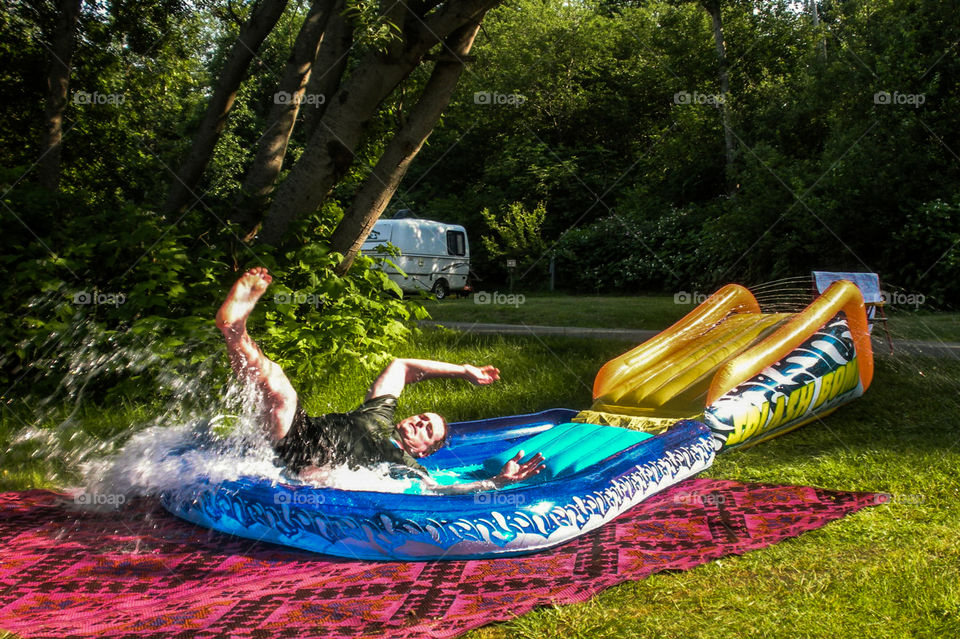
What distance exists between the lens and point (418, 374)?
477 cm

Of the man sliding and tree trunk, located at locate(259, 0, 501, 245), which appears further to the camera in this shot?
tree trunk, located at locate(259, 0, 501, 245)

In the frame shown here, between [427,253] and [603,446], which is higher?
[427,253]

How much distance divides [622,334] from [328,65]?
534cm

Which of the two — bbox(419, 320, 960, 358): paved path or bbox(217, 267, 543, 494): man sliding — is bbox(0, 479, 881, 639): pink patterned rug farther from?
bbox(419, 320, 960, 358): paved path

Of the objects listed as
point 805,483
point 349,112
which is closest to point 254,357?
point 805,483

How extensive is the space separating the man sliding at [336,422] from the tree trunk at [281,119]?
3686 millimetres

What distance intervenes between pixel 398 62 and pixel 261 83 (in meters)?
23.1

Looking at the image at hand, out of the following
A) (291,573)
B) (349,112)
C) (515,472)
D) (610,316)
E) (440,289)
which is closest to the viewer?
(291,573)

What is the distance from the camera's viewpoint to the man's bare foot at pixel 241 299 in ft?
11.6

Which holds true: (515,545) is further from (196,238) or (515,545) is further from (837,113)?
(837,113)

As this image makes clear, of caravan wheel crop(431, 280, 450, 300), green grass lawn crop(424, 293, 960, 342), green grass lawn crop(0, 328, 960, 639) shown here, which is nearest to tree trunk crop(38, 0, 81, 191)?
green grass lawn crop(0, 328, 960, 639)

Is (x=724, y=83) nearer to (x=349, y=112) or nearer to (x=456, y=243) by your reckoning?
(x=456, y=243)

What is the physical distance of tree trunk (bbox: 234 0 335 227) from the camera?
764 centimetres

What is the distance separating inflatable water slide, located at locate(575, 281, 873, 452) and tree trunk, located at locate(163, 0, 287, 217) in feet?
16.6
